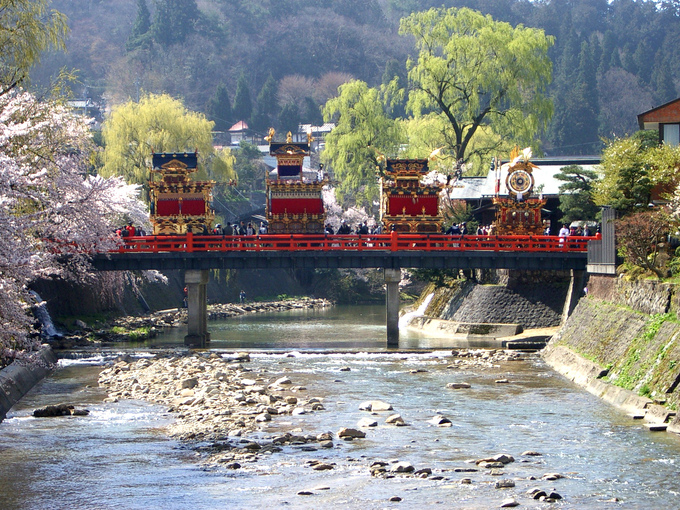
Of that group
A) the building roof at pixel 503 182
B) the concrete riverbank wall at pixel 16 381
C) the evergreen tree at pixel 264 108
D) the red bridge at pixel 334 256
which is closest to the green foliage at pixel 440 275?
the building roof at pixel 503 182

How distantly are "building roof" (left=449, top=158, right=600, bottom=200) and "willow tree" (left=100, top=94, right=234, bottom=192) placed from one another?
19.2m

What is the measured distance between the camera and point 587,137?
127562 millimetres

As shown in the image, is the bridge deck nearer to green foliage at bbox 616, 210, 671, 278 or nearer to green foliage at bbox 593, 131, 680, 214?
green foliage at bbox 593, 131, 680, 214

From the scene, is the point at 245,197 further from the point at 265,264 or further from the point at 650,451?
the point at 650,451

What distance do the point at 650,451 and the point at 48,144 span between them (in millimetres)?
20478

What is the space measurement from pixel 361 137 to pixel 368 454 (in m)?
45.1

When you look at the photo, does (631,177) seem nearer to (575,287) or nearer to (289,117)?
(575,287)

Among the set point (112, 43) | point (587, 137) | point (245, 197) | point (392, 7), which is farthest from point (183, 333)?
point (392, 7)

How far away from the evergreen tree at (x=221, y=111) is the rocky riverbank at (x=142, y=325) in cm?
6129

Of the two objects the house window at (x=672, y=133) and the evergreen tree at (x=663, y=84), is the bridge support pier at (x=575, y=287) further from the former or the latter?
the evergreen tree at (x=663, y=84)

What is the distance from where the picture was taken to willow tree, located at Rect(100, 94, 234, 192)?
62.2 metres

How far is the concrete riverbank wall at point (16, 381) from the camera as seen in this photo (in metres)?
24.5

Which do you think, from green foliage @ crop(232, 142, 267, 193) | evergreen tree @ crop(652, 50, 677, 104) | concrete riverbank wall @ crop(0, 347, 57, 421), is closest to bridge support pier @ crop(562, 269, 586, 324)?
concrete riverbank wall @ crop(0, 347, 57, 421)

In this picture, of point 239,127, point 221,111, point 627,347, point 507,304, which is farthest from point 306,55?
point 627,347
